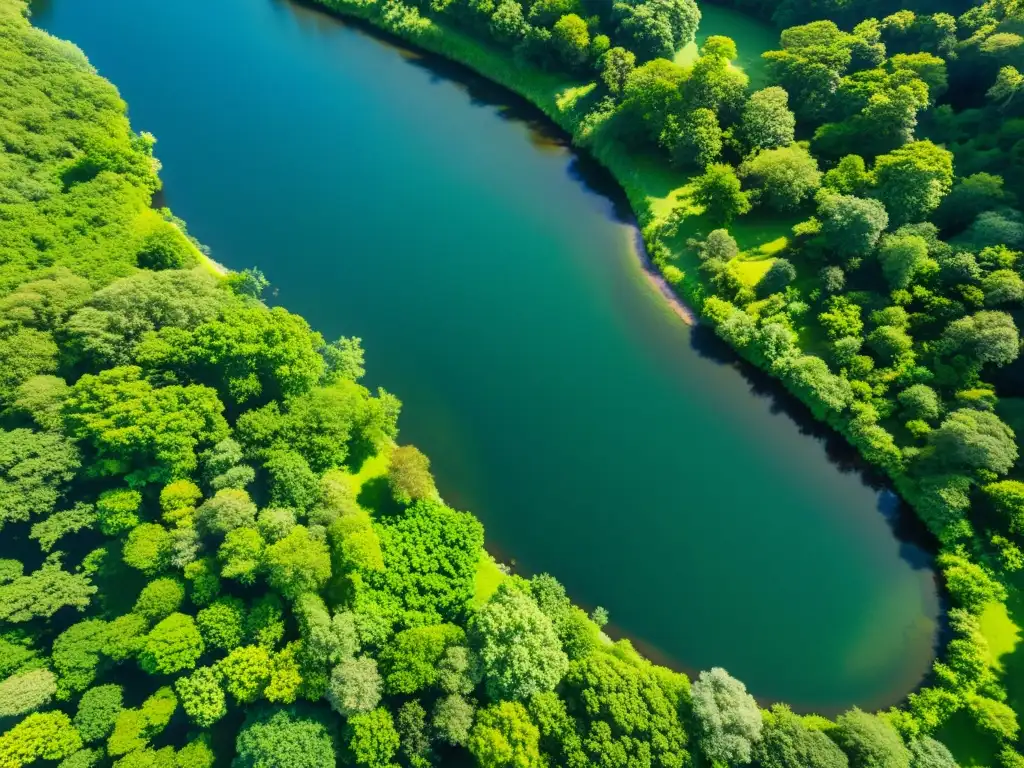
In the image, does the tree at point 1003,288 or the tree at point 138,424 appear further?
the tree at point 1003,288

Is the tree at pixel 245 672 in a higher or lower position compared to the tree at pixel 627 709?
lower

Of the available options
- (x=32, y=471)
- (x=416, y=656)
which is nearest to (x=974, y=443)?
(x=416, y=656)

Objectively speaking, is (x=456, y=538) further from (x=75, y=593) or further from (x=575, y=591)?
(x=75, y=593)

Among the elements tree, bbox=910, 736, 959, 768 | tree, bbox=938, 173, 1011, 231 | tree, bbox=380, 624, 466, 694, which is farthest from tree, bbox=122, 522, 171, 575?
tree, bbox=938, 173, 1011, 231

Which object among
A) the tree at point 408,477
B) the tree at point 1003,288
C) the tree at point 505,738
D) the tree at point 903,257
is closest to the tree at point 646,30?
the tree at point 903,257

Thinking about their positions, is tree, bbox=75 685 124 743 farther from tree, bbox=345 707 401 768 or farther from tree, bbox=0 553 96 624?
tree, bbox=345 707 401 768

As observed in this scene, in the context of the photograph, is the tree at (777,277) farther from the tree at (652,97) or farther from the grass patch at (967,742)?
the grass patch at (967,742)

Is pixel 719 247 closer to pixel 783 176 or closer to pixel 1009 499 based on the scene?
pixel 783 176
